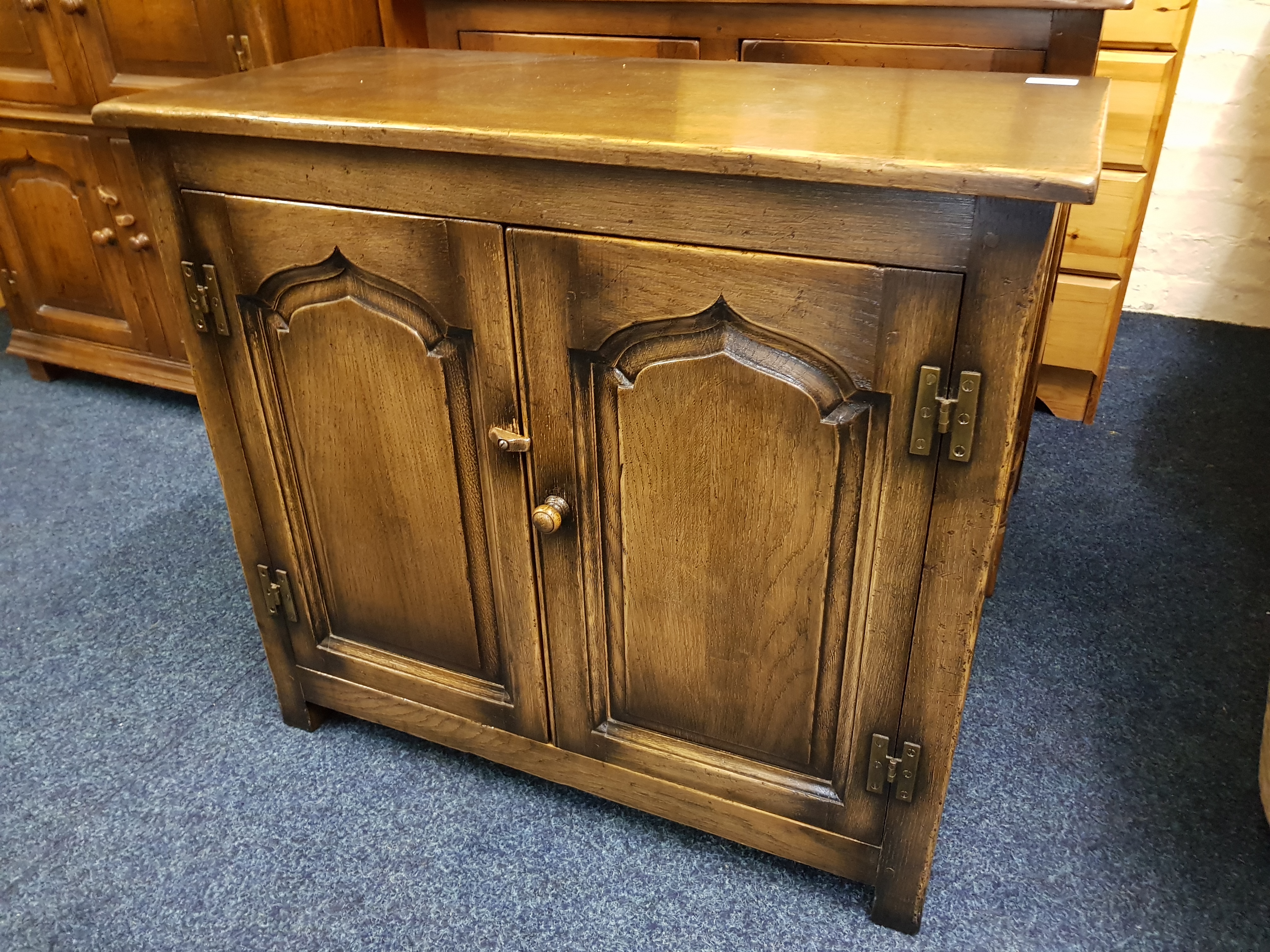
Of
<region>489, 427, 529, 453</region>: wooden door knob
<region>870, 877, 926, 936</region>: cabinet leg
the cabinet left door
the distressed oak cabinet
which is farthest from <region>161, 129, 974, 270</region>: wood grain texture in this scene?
the cabinet left door

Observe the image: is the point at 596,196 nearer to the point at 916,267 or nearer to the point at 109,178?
the point at 916,267

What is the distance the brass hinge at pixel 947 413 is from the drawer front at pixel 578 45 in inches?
32.5

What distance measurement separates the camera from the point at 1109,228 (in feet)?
6.29

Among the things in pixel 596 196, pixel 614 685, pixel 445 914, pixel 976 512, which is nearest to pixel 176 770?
pixel 445 914

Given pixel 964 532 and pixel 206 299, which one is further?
pixel 206 299

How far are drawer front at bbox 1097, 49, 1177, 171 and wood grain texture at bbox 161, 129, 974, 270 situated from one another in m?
1.27

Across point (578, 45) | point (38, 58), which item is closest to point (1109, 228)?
point (578, 45)

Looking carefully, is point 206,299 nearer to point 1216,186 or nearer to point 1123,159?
point 1123,159

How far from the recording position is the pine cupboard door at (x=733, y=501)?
0.83 meters

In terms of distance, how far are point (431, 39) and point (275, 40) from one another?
311 mm

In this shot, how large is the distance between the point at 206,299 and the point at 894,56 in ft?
3.15

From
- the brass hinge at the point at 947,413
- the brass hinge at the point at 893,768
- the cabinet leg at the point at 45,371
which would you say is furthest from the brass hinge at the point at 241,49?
the brass hinge at the point at 893,768

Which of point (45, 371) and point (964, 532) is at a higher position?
point (964, 532)

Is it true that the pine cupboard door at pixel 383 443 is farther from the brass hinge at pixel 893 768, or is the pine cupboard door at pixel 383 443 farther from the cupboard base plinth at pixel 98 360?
the cupboard base plinth at pixel 98 360
